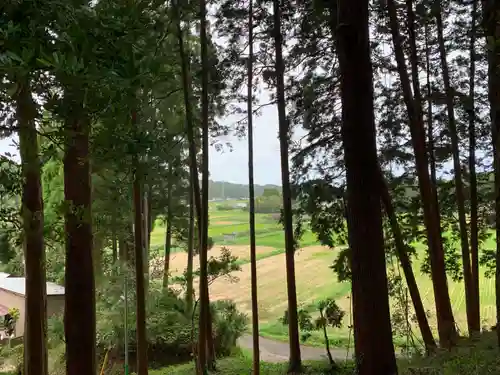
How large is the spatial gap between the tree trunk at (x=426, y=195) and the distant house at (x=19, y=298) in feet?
29.7

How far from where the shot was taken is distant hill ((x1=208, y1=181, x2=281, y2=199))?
8.85 meters

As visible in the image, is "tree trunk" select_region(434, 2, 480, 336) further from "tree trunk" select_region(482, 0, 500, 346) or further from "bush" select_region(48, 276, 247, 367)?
"bush" select_region(48, 276, 247, 367)

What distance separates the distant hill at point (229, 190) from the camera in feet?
29.0

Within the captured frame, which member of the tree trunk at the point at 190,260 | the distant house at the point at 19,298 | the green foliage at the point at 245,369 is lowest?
the green foliage at the point at 245,369

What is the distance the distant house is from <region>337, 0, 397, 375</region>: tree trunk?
10.2 metres

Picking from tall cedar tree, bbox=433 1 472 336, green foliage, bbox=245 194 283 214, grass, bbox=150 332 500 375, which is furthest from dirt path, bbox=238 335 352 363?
green foliage, bbox=245 194 283 214

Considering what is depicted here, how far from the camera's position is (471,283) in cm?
805

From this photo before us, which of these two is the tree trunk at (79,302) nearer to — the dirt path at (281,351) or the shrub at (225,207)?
the shrub at (225,207)

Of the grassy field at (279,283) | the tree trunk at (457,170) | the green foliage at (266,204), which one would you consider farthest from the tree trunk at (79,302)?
the grassy field at (279,283)

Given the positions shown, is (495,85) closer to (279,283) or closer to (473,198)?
(473,198)

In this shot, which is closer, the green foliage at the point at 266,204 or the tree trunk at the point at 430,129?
the tree trunk at the point at 430,129

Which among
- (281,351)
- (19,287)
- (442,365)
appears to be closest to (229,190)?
(281,351)

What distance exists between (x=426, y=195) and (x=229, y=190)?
6076 mm

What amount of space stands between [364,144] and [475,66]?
20.8 ft
